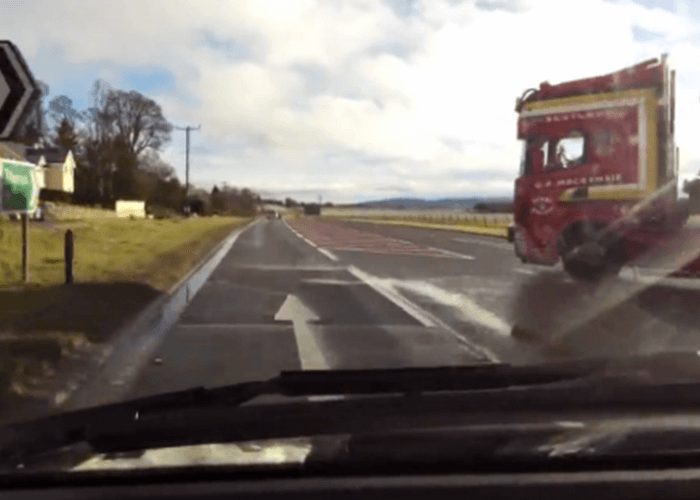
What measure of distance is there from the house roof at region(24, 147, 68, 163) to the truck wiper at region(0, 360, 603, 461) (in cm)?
7251

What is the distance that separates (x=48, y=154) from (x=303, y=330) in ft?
246

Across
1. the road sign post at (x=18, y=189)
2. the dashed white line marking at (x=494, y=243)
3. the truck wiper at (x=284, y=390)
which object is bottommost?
the dashed white line marking at (x=494, y=243)

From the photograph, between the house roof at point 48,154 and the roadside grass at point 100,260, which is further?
the house roof at point 48,154

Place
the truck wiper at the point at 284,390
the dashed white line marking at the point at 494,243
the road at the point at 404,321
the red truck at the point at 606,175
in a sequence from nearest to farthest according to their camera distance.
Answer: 1. the truck wiper at the point at 284,390
2. the road at the point at 404,321
3. the red truck at the point at 606,175
4. the dashed white line marking at the point at 494,243

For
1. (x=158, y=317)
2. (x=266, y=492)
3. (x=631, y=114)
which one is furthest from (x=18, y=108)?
(x=631, y=114)

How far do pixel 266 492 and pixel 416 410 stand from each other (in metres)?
0.96

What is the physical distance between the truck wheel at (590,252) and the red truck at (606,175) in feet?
0.06

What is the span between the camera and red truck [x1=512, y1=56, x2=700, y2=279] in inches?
632

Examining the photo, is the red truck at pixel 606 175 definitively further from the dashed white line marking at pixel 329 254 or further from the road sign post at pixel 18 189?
the dashed white line marking at pixel 329 254

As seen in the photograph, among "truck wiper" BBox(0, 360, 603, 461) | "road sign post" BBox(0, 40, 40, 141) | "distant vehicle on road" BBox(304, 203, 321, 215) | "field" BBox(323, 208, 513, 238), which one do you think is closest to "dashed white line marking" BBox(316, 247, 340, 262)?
"field" BBox(323, 208, 513, 238)

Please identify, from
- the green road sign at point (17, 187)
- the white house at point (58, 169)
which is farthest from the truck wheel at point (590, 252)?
the white house at point (58, 169)

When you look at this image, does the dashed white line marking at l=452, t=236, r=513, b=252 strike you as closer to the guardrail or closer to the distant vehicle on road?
the guardrail

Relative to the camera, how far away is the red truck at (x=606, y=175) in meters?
16.0

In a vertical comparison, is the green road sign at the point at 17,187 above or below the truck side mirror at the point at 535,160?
below
